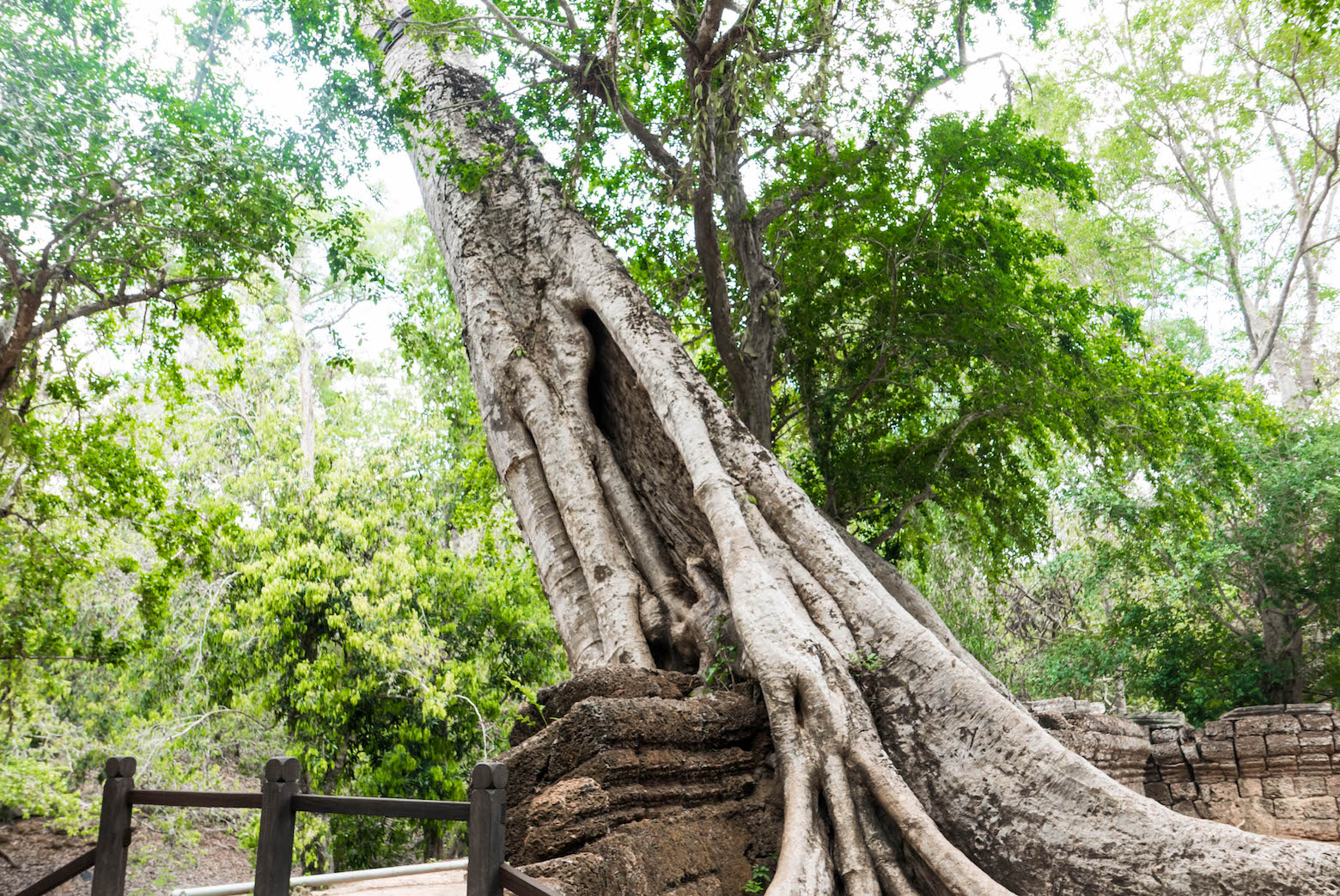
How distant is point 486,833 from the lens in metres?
1.65

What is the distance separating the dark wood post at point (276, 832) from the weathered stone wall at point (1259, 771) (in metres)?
4.95

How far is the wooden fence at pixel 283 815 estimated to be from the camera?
165 centimetres

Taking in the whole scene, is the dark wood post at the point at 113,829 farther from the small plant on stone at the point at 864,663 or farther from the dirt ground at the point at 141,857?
the dirt ground at the point at 141,857

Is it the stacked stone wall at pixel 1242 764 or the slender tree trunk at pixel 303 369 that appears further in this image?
the slender tree trunk at pixel 303 369

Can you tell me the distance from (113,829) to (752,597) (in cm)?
193

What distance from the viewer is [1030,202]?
14430mm

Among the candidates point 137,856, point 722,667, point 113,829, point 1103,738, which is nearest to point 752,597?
point 722,667

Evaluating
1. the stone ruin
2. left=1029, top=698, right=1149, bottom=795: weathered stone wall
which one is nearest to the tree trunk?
the stone ruin

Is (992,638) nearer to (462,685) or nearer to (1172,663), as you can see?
(1172,663)

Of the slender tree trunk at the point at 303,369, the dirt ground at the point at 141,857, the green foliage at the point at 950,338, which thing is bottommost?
the dirt ground at the point at 141,857

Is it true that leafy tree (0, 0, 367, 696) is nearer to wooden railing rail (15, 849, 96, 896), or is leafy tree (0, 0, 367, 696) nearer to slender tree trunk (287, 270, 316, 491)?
wooden railing rail (15, 849, 96, 896)

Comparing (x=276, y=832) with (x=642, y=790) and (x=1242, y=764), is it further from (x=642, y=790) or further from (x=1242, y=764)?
(x=1242, y=764)

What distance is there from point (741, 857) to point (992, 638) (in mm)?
9563

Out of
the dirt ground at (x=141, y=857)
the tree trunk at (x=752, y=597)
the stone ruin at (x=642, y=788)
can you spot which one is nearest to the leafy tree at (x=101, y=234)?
the tree trunk at (x=752, y=597)
